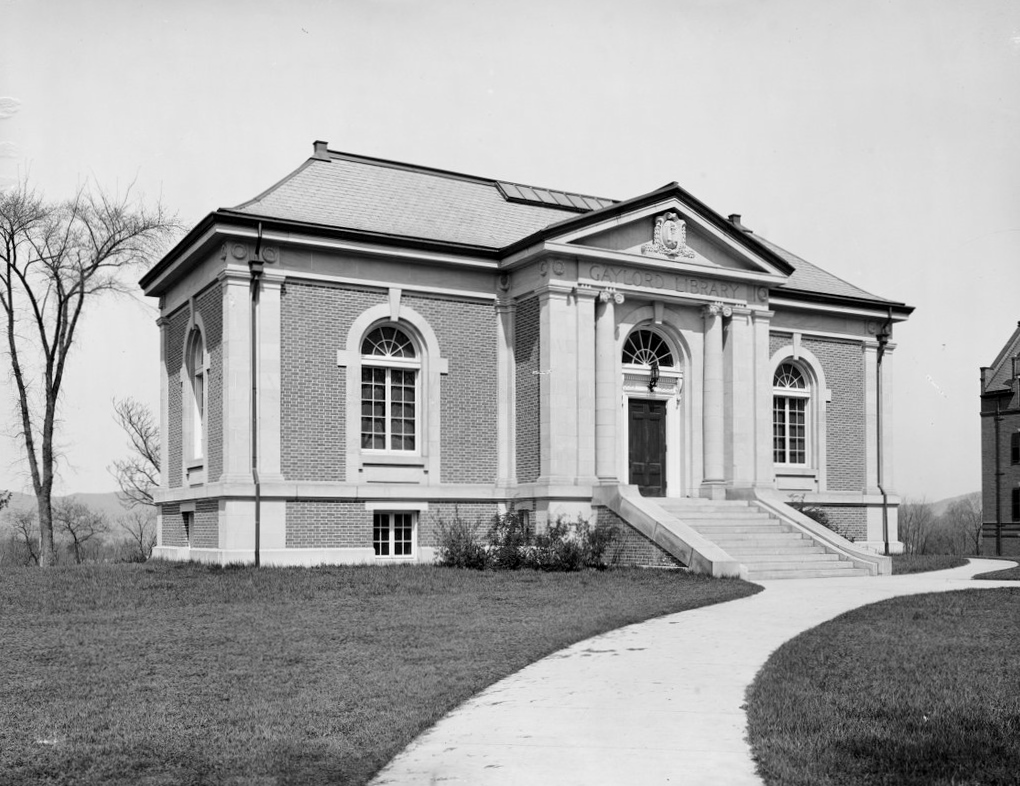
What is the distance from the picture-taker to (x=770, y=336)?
30.7 meters

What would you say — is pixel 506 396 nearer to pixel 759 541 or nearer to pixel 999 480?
pixel 759 541

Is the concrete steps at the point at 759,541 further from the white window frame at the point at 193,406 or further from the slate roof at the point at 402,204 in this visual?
the white window frame at the point at 193,406

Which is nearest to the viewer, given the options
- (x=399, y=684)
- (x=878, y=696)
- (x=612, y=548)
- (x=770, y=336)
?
(x=878, y=696)

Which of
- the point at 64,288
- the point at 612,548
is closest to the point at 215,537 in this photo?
the point at 612,548

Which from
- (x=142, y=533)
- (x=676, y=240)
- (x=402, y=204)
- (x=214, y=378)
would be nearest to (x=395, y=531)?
(x=214, y=378)

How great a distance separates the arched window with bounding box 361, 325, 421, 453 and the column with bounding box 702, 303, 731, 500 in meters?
7.11

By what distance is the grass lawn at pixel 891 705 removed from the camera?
7004 millimetres

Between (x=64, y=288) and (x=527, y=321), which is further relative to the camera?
(x=64, y=288)

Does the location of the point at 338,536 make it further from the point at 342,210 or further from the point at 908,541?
the point at 908,541

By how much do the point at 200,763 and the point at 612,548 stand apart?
647 inches

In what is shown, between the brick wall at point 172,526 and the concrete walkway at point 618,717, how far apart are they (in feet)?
52.0

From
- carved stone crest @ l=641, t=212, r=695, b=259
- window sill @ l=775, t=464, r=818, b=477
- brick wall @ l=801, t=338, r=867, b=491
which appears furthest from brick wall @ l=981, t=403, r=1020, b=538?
carved stone crest @ l=641, t=212, r=695, b=259

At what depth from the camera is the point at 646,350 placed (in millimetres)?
27094

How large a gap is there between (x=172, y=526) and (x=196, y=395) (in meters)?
3.30
